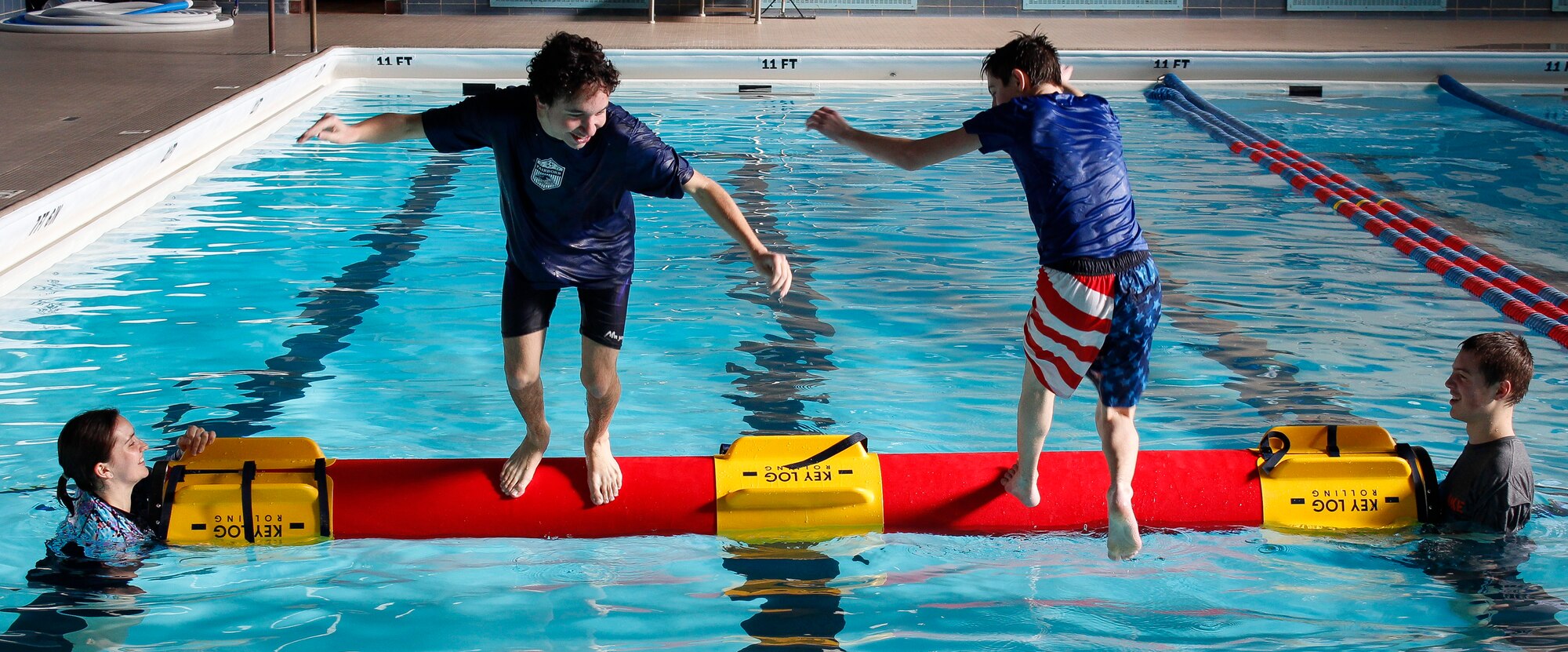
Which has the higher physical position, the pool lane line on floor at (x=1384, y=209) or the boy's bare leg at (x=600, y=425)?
the pool lane line on floor at (x=1384, y=209)

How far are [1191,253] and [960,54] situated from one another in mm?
5225

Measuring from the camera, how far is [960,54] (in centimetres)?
1123

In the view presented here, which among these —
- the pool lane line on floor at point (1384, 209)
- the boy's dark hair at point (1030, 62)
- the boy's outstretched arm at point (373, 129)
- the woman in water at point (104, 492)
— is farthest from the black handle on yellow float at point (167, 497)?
the pool lane line on floor at point (1384, 209)

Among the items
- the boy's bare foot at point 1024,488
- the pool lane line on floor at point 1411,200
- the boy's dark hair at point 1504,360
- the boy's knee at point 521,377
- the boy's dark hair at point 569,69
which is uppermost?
the boy's dark hair at point 569,69

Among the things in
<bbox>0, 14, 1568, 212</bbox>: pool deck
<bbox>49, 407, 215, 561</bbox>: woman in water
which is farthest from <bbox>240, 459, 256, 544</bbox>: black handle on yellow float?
<bbox>0, 14, 1568, 212</bbox>: pool deck

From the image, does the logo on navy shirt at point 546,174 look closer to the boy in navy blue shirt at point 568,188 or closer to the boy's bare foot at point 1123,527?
the boy in navy blue shirt at point 568,188

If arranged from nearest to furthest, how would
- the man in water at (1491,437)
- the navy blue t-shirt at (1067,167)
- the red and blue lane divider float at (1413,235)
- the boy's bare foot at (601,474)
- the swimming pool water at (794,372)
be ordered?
the navy blue t-shirt at (1067,167), the swimming pool water at (794,372), the man in water at (1491,437), the boy's bare foot at (601,474), the red and blue lane divider float at (1413,235)

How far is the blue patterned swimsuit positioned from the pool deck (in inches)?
112

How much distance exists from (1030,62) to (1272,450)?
1278 millimetres

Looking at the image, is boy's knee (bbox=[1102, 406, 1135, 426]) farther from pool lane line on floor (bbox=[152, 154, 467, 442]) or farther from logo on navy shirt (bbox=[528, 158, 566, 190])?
pool lane line on floor (bbox=[152, 154, 467, 442])

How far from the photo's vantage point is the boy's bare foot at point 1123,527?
10.3 feet

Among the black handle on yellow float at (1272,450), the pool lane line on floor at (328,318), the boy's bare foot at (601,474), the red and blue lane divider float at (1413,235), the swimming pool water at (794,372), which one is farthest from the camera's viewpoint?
the red and blue lane divider float at (1413,235)

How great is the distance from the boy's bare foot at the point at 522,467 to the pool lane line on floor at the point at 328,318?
51.3 inches

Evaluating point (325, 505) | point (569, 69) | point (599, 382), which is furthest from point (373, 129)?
point (325, 505)
